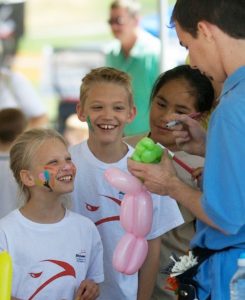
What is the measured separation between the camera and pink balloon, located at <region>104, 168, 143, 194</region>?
10.2ft

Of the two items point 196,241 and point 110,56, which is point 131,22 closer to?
point 110,56

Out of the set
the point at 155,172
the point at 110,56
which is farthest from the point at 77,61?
the point at 155,172

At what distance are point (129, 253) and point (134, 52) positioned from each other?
4057 mm

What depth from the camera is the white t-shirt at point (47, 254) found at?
130 inches

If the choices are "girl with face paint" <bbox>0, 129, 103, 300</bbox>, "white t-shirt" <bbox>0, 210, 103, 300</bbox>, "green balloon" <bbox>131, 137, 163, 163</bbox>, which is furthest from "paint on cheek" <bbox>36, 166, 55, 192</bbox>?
"green balloon" <bbox>131, 137, 163, 163</bbox>

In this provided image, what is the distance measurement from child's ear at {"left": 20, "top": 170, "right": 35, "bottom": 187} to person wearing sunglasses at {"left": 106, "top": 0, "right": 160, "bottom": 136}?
317cm

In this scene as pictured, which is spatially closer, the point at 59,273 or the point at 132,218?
the point at 132,218

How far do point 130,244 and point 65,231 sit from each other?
0.33 metres

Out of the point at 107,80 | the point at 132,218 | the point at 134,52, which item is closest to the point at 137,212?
the point at 132,218

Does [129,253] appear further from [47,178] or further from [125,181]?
[47,178]

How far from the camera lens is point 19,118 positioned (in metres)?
A: 5.08

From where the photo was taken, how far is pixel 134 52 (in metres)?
7.10

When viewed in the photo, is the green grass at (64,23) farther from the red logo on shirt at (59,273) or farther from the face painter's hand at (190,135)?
the face painter's hand at (190,135)

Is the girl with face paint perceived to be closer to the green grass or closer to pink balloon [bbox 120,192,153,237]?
pink balloon [bbox 120,192,153,237]
